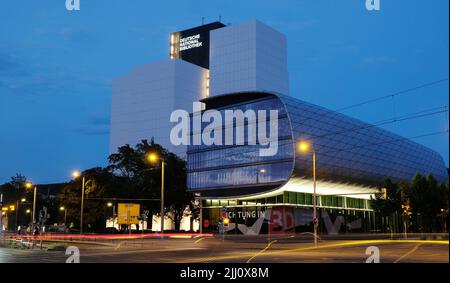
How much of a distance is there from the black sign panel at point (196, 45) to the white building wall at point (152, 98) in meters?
13.9

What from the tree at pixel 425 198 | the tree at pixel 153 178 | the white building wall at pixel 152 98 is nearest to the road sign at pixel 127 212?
the tree at pixel 153 178

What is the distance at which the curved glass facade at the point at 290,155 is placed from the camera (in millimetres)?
81812

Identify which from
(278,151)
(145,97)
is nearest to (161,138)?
(145,97)

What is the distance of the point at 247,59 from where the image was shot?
488 feet

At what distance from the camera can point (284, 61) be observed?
16062 centimetres

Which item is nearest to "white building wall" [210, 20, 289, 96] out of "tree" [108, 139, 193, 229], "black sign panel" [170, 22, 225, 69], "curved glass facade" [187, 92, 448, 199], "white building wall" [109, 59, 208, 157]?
"white building wall" [109, 59, 208, 157]

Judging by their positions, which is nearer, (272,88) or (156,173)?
(156,173)

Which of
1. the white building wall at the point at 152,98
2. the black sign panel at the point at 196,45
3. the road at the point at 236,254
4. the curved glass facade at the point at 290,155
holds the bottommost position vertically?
the road at the point at 236,254

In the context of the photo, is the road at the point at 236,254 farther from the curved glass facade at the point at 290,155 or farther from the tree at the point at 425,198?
the curved glass facade at the point at 290,155

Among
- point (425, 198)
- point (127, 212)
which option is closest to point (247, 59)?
point (425, 198)

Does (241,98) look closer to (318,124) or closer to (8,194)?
(318,124)

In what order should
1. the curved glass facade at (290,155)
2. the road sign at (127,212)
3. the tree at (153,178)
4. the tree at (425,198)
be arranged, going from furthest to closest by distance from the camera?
1. the tree at (153,178)
2. the curved glass facade at (290,155)
3. the tree at (425,198)
4. the road sign at (127,212)
